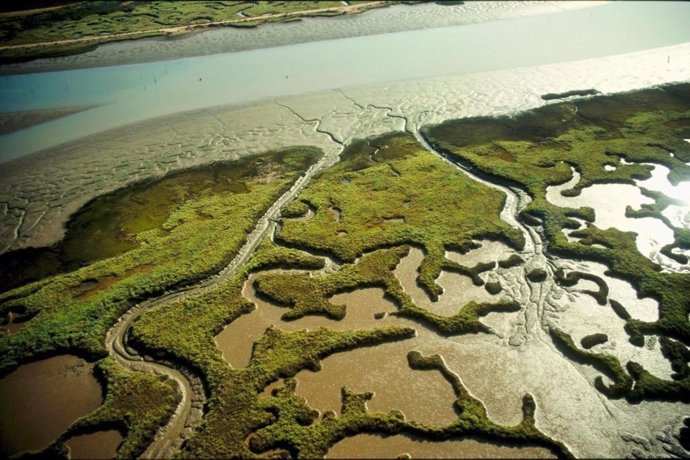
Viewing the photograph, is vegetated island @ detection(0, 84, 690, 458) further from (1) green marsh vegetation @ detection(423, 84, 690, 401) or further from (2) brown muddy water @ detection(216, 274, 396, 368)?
(2) brown muddy water @ detection(216, 274, 396, 368)

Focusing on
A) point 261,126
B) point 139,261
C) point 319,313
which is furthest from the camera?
point 261,126

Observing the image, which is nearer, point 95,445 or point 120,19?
point 95,445

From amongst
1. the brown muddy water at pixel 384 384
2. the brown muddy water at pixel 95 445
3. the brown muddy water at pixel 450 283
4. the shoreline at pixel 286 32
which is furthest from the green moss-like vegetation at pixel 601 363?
the shoreline at pixel 286 32

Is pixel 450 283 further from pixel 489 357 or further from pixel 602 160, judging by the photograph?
pixel 602 160

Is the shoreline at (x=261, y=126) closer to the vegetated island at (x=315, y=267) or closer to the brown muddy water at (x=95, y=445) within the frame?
the vegetated island at (x=315, y=267)

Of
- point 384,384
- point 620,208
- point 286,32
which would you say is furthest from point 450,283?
point 286,32

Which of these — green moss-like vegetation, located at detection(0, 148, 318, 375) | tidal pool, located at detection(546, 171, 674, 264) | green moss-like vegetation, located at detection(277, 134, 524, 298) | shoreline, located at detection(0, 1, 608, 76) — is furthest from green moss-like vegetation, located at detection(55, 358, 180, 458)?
shoreline, located at detection(0, 1, 608, 76)

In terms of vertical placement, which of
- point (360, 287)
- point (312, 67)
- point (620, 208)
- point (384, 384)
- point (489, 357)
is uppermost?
point (312, 67)

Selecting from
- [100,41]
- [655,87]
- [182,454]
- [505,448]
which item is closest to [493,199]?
[505,448]

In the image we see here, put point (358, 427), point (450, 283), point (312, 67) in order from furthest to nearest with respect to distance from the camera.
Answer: point (312, 67) → point (450, 283) → point (358, 427)
